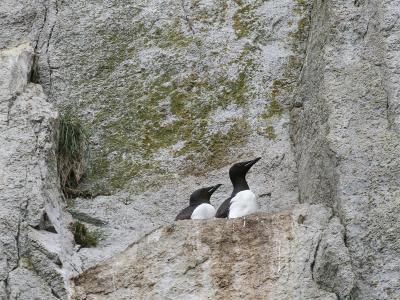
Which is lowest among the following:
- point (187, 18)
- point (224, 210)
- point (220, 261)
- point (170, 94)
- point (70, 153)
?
point (224, 210)

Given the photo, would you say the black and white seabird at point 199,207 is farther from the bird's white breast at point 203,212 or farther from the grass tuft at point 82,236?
the grass tuft at point 82,236

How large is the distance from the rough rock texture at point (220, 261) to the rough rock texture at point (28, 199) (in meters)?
0.28

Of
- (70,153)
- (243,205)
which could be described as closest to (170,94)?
(70,153)

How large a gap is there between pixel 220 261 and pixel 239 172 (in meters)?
1.41

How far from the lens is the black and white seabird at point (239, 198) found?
340 inches

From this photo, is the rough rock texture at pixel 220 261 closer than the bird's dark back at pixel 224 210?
Yes

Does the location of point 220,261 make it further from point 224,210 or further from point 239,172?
point 239,172

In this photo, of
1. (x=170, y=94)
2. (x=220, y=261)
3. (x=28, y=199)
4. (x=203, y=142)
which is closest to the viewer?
(x=220, y=261)

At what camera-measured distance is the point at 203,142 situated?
9.74 meters

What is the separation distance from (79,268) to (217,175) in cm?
178

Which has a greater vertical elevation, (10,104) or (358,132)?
(10,104)

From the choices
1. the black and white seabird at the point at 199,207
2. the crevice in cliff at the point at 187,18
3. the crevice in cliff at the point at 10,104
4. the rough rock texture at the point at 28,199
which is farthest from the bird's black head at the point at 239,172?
the crevice in cliff at the point at 187,18

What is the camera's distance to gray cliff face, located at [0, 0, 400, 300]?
7.62 meters

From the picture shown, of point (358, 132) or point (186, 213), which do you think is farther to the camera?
point (186, 213)
